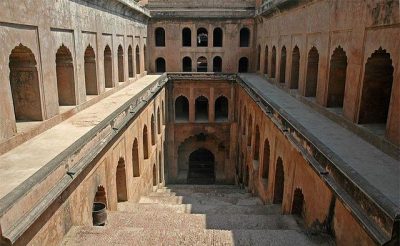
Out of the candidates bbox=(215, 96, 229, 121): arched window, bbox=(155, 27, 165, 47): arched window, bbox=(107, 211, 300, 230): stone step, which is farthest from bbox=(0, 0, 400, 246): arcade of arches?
bbox=(215, 96, 229, 121): arched window

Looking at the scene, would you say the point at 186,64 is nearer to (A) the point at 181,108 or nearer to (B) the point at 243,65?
(A) the point at 181,108

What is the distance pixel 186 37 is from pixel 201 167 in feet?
28.0

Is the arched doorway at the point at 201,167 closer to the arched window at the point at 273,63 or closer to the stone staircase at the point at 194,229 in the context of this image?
the arched window at the point at 273,63

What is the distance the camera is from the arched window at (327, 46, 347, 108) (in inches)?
394

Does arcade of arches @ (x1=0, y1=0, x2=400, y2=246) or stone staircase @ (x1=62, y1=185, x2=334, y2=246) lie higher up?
arcade of arches @ (x1=0, y1=0, x2=400, y2=246)

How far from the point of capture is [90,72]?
40.7 ft

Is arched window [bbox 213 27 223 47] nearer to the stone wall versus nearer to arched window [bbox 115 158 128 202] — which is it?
the stone wall

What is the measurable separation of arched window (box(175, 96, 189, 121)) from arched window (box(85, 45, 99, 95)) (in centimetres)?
1077

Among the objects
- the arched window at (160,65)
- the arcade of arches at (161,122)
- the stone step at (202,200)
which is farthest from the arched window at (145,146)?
the arched window at (160,65)

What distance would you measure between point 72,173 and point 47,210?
871 millimetres

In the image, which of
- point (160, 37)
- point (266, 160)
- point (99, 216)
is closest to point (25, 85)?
point (99, 216)

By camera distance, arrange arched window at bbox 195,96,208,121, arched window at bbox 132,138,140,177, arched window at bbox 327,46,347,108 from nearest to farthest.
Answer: arched window at bbox 327,46,347,108
arched window at bbox 132,138,140,177
arched window at bbox 195,96,208,121

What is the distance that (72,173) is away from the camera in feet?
21.3

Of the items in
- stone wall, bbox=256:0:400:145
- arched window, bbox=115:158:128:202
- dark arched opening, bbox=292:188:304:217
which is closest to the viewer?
stone wall, bbox=256:0:400:145
